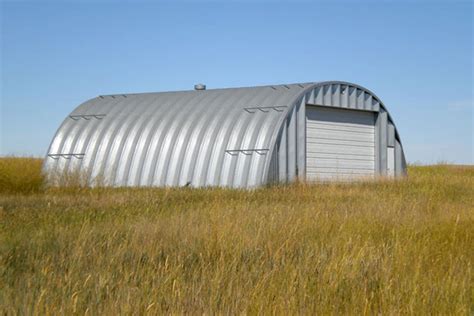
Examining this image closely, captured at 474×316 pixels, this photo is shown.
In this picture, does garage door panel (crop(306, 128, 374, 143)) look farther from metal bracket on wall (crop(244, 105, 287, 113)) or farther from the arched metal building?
metal bracket on wall (crop(244, 105, 287, 113))

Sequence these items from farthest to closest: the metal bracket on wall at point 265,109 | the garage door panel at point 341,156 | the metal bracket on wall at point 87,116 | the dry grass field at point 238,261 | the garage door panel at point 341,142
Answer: the metal bracket on wall at point 87,116, the garage door panel at point 341,142, the garage door panel at point 341,156, the metal bracket on wall at point 265,109, the dry grass field at point 238,261

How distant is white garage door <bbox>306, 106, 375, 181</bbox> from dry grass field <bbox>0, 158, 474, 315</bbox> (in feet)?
34.8

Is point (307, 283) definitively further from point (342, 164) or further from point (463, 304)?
point (342, 164)

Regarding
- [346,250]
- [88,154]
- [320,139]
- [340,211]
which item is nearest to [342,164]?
[320,139]

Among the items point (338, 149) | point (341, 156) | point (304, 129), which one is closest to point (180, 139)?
point (304, 129)

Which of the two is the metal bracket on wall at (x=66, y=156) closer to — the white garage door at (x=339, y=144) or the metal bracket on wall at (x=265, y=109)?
the metal bracket on wall at (x=265, y=109)

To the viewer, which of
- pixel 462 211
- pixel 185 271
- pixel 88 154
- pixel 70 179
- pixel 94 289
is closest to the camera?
pixel 94 289

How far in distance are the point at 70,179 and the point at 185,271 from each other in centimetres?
1449

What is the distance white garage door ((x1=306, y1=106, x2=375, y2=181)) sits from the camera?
86.5 ft

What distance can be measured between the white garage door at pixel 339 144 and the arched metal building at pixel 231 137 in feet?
0.12

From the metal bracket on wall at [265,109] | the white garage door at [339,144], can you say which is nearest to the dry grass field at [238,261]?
the metal bracket on wall at [265,109]

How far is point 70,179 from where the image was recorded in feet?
72.5

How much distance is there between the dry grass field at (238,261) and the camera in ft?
22.6

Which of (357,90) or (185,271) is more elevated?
(357,90)
